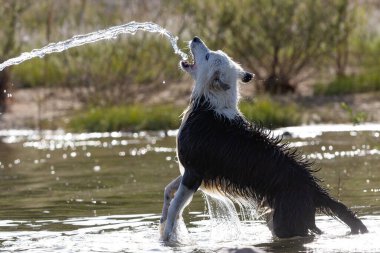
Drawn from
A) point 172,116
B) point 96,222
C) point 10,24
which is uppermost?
point 10,24

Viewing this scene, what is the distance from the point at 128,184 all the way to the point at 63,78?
25.6ft

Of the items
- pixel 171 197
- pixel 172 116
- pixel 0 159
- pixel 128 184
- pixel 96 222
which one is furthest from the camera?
pixel 172 116

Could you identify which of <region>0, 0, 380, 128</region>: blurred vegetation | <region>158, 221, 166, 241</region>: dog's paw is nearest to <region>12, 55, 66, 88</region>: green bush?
<region>0, 0, 380, 128</region>: blurred vegetation

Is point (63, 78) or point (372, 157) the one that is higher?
point (63, 78)

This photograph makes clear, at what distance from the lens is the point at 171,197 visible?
9.93 metres

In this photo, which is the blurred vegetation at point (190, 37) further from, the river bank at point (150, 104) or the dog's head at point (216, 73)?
the dog's head at point (216, 73)

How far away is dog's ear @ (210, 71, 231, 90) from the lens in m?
9.73

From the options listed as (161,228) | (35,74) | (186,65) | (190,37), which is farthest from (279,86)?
(161,228)

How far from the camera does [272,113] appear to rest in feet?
57.8

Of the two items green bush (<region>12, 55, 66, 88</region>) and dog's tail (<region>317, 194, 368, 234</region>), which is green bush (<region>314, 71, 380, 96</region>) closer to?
green bush (<region>12, 55, 66, 88</region>)

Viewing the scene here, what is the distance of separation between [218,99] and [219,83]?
5.5 inches

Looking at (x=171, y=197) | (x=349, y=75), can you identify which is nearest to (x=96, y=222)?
(x=171, y=197)

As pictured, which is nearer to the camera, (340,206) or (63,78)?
(340,206)

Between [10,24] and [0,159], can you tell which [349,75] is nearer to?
[10,24]
